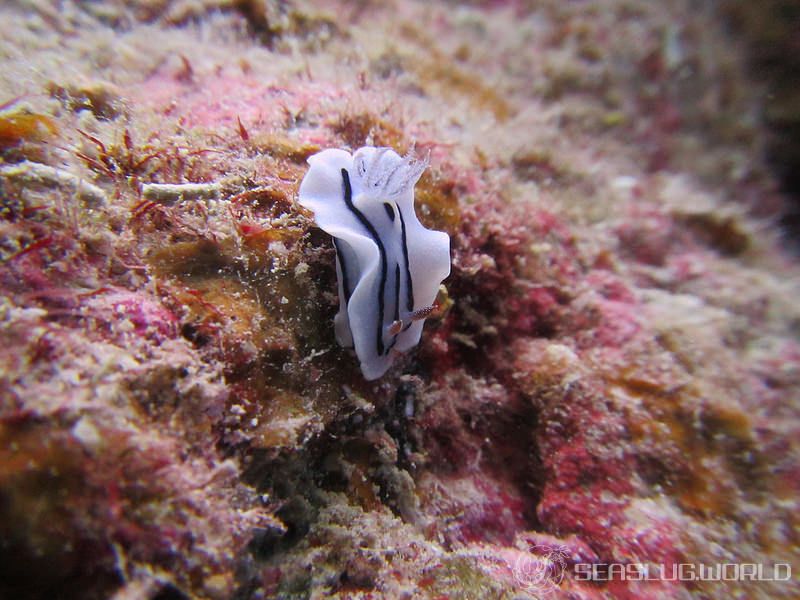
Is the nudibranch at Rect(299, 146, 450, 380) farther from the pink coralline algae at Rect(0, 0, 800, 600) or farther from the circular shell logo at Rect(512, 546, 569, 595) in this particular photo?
the circular shell logo at Rect(512, 546, 569, 595)

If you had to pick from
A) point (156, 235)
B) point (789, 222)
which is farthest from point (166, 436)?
point (789, 222)

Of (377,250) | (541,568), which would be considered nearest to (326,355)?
(377,250)

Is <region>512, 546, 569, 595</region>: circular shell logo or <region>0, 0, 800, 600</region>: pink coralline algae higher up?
<region>0, 0, 800, 600</region>: pink coralline algae

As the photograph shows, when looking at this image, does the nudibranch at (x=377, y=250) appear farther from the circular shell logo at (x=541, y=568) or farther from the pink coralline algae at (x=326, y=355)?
the circular shell logo at (x=541, y=568)

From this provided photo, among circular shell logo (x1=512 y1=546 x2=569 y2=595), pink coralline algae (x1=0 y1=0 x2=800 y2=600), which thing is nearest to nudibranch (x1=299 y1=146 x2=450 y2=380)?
pink coralline algae (x1=0 y1=0 x2=800 y2=600)

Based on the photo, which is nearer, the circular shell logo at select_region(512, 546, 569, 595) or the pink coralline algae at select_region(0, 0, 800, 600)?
the pink coralline algae at select_region(0, 0, 800, 600)

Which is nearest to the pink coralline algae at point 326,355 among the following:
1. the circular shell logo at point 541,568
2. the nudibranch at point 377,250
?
the circular shell logo at point 541,568
